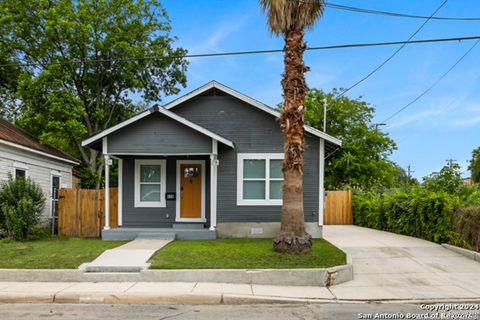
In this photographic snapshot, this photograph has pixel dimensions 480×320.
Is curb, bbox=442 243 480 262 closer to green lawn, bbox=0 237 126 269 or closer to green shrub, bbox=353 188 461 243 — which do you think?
green shrub, bbox=353 188 461 243

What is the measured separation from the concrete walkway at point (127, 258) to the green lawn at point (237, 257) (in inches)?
11.1

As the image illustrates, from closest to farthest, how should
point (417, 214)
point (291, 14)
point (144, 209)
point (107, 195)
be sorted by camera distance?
point (291, 14) → point (107, 195) → point (417, 214) → point (144, 209)

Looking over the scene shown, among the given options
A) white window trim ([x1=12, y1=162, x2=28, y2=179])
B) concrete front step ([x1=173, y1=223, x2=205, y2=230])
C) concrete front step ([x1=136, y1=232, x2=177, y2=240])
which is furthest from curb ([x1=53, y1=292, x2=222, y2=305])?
white window trim ([x1=12, y1=162, x2=28, y2=179])

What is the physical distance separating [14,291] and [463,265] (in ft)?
32.0

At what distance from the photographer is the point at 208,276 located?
7914 millimetres

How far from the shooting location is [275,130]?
1302 centimetres

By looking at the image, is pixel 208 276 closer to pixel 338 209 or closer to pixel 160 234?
pixel 160 234

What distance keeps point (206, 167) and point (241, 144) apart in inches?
61.0


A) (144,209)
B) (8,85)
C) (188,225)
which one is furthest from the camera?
(8,85)

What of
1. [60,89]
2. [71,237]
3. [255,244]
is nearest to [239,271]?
[255,244]

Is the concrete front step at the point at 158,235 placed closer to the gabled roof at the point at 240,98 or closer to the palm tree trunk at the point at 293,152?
the palm tree trunk at the point at 293,152

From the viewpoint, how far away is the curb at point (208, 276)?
7840 mm

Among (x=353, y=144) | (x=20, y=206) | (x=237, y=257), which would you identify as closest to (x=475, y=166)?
(x=353, y=144)

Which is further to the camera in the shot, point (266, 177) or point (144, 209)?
point (144, 209)
